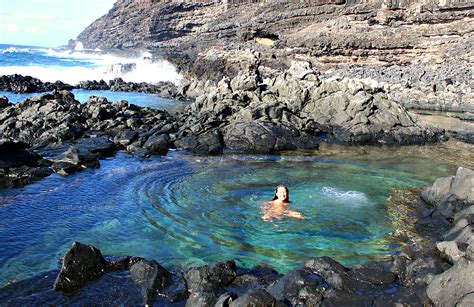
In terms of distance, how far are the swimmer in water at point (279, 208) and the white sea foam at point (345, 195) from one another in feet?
5.50

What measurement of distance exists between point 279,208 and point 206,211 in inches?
78.5

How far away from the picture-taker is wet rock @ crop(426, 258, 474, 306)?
19.6ft

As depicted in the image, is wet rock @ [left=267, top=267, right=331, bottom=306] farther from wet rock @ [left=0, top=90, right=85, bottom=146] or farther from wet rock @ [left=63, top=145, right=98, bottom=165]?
wet rock @ [left=0, top=90, right=85, bottom=146]

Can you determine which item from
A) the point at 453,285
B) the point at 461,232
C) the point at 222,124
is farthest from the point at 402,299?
the point at 222,124

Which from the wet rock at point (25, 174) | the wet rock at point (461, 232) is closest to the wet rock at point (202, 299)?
the wet rock at point (461, 232)

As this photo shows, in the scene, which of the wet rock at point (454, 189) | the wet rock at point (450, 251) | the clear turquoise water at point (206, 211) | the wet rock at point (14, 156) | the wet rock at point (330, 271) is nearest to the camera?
the wet rock at point (330, 271)

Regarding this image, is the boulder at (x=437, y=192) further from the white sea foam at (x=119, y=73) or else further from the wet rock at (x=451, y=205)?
the white sea foam at (x=119, y=73)

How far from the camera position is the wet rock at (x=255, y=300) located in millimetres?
5824

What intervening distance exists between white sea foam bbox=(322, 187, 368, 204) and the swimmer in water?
66.1 inches

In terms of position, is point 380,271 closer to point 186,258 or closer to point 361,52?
point 186,258

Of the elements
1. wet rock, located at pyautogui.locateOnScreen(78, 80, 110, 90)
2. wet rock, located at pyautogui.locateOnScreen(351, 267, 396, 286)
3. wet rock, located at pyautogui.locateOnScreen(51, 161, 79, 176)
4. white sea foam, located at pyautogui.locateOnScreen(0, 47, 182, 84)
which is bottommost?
wet rock, located at pyautogui.locateOnScreen(351, 267, 396, 286)

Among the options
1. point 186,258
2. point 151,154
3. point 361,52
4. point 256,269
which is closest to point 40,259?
point 186,258

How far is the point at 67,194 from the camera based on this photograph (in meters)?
12.6

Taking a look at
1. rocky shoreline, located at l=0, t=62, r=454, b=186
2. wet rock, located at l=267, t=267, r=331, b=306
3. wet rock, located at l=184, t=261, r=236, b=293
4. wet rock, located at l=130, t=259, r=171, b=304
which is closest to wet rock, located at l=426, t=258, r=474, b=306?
wet rock, located at l=267, t=267, r=331, b=306
